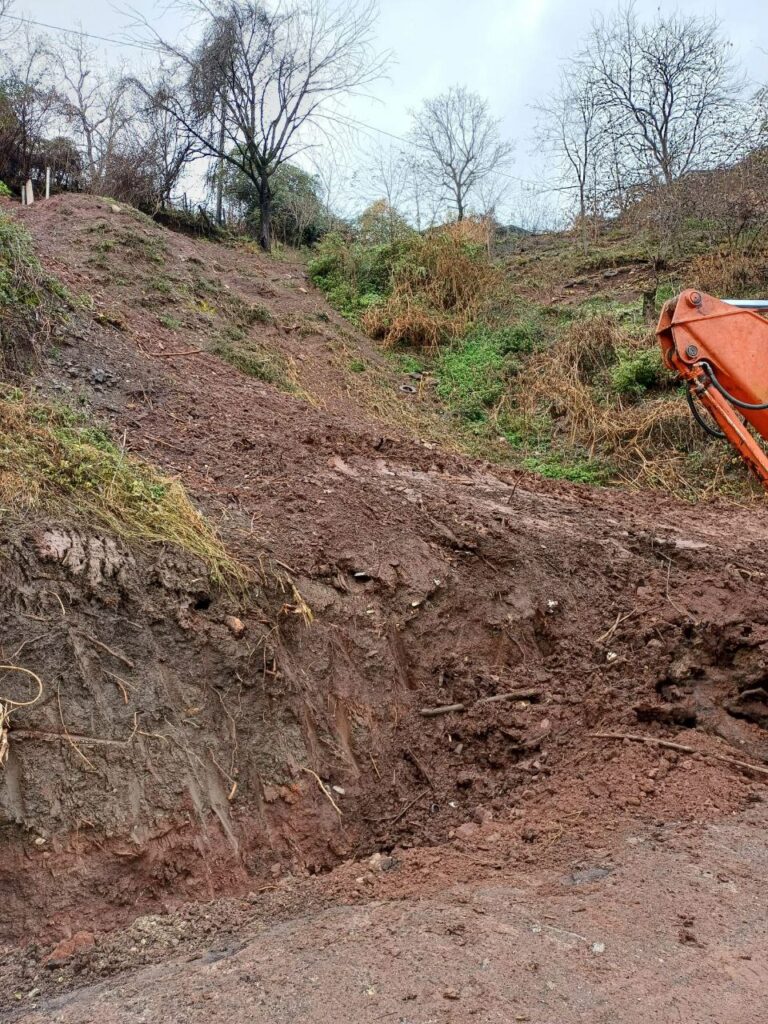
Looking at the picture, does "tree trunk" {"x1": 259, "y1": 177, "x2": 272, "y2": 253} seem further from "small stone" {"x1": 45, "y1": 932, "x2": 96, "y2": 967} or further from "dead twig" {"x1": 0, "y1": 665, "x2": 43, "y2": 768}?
"small stone" {"x1": 45, "y1": 932, "x2": 96, "y2": 967}

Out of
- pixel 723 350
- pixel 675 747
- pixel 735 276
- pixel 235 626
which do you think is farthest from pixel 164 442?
pixel 735 276

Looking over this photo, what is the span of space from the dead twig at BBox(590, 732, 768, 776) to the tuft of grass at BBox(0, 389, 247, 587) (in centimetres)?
224

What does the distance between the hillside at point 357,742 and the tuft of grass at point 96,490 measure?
0.03 metres

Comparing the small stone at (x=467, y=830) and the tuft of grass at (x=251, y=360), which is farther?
the tuft of grass at (x=251, y=360)

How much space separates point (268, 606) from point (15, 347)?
346cm

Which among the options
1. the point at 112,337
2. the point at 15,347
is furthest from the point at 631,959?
the point at 112,337

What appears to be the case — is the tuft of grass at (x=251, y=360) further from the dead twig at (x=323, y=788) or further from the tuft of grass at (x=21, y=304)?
Answer: the dead twig at (x=323, y=788)

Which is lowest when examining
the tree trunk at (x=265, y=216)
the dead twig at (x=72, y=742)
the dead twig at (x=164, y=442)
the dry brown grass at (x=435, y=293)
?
the dead twig at (x=72, y=742)

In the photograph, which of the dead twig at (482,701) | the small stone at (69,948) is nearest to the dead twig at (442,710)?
the dead twig at (482,701)

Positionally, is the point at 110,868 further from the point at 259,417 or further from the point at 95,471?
the point at 259,417

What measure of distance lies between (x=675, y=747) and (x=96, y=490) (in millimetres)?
3533

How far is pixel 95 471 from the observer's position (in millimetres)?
4758

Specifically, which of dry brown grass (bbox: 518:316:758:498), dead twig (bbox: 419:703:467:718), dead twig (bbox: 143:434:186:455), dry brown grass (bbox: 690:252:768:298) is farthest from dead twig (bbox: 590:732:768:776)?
dry brown grass (bbox: 690:252:768:298)

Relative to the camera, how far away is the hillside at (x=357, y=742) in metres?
2.94
